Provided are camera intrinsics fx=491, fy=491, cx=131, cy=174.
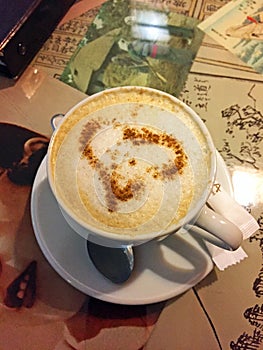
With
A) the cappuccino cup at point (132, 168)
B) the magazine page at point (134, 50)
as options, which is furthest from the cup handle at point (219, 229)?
the magazine page at point (134, 50)

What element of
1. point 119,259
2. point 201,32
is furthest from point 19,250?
point 201,32

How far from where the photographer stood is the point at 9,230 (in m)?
0.64

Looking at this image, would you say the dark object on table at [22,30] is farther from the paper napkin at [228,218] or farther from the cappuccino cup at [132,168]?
the paper napkin at [228,218]

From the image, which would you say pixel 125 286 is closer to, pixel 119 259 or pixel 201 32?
pixel 119 259

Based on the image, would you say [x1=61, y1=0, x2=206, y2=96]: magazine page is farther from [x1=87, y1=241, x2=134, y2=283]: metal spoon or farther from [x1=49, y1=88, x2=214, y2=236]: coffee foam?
[x1=87, y1=241, x2=134, y2=283]: metal spoon

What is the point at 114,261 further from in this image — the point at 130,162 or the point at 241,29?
the point at 241,29

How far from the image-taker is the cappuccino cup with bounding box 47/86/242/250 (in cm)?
53

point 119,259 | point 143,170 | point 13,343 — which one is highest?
point 143,170

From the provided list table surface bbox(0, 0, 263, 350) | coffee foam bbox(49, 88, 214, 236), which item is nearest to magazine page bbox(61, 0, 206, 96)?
table surface bbox(0, 0, 263, 350)

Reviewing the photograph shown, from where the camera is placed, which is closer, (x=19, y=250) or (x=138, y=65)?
(x=19, y=250)

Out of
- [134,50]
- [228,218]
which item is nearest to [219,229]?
[228,218]

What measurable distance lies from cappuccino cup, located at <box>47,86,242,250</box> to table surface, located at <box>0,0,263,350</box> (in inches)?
3.9

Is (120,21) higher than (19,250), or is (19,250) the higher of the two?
(120,21)

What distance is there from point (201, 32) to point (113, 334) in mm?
496
